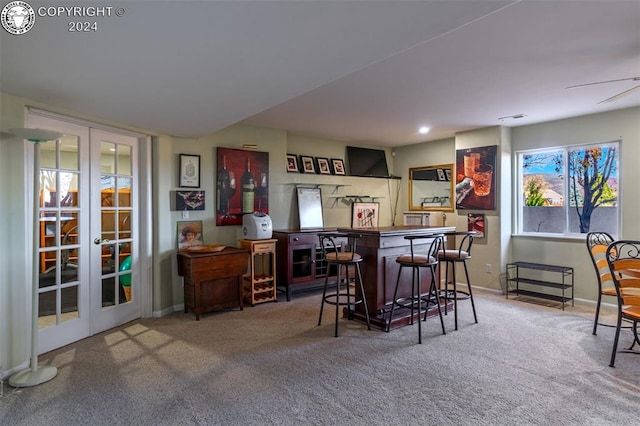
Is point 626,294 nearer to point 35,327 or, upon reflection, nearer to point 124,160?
point 35,327

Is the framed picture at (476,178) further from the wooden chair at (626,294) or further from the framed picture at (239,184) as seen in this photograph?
the framed picture at (239,184)

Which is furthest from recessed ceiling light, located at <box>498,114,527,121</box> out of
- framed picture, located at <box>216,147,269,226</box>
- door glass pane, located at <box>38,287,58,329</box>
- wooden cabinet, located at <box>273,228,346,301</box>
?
door glass pane, located at <box>38,287,58,329</box>

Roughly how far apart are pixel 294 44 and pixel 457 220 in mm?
4540

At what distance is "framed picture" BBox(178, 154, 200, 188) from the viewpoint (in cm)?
432

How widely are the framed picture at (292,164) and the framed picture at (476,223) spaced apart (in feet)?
9.05

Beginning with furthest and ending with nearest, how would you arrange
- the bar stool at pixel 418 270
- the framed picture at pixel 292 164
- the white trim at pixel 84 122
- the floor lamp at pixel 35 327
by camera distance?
the framed picture at pixel 292 164, the bar stool at pixel 418 270, the white trim at pixel 84 122, the floor lamp at pixel 35 327

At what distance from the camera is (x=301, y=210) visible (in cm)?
554

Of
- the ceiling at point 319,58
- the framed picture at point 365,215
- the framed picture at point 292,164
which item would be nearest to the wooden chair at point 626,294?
the ceiling at point 319,58

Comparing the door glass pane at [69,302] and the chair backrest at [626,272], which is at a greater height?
the chair backrest at [626,272]

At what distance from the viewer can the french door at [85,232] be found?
310 centimetres

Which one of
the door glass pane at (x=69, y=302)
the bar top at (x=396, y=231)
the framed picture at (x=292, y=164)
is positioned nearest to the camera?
the door glass pane at (x=69, y=302)

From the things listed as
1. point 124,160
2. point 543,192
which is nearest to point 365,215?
point 543,192

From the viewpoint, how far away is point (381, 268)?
368cm

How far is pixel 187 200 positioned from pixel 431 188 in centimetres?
412
